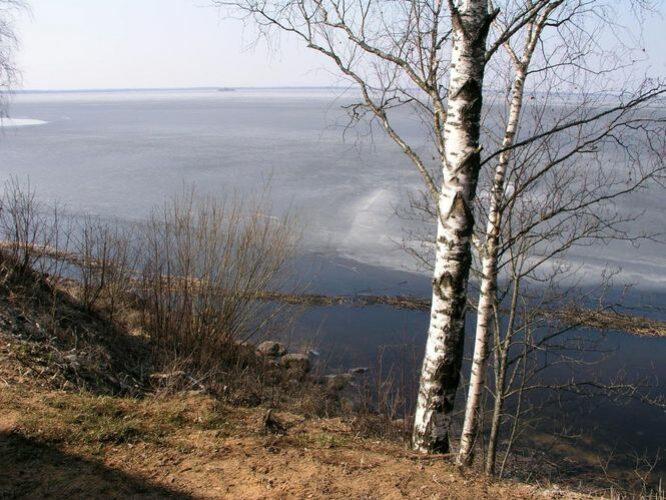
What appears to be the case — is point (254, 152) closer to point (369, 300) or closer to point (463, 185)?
point (369, 300)

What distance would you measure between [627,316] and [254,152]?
68.2 ft

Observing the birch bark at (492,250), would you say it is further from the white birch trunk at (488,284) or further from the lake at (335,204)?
the lake at (335,204)

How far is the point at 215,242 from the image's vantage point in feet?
33.2

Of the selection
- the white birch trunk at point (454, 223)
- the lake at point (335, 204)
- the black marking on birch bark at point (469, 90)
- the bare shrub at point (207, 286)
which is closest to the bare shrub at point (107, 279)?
the bare shrub at point (207, 286)

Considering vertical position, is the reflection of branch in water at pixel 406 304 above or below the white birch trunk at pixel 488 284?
below

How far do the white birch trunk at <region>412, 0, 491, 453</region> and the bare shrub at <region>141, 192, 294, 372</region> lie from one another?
5.33 metres

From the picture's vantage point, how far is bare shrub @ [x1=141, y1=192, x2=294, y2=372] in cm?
991

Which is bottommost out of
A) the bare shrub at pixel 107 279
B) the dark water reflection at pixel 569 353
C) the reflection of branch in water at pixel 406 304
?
the dark water reflection at pixel 569 353

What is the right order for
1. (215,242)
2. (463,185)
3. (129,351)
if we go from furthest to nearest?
1. (215,242)
2. (129,351)
3. (463,185)

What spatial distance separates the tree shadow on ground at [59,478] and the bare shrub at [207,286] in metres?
5.25

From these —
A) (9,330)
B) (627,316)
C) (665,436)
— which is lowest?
(665,436)

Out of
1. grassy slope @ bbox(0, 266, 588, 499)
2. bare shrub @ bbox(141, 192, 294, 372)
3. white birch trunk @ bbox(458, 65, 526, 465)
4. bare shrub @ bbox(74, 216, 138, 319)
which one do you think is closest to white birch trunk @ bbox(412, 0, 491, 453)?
grassy slope @ bbox(0, 266, 588, 499)

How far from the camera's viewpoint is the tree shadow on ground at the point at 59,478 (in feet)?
12.5

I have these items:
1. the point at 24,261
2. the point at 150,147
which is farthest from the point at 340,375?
the point at 150,147
